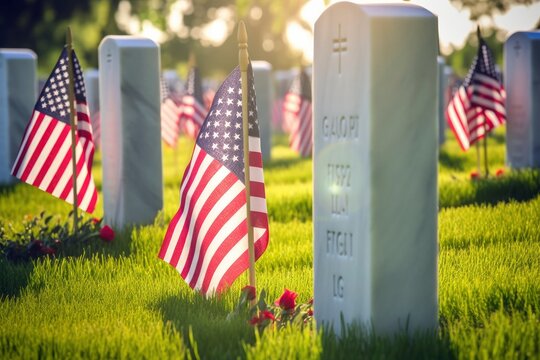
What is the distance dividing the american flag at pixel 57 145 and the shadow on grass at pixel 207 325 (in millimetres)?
2876

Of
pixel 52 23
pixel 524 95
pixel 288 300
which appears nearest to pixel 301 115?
pixel 524 95

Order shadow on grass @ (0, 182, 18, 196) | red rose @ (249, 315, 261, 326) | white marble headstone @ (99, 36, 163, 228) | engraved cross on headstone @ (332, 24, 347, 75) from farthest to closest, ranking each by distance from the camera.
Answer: shadow on grass @ (0, 182, 18, 196) → white marble headstone @ (99, 36, 163, 228) → red rose @ (249, 315, 261, 326) → engraved cross on headstone @ (332, 24, 347, 75)

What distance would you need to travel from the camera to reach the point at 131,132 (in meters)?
9.77

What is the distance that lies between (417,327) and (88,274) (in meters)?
3.03

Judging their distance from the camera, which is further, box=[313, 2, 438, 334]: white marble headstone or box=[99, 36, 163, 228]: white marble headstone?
box=[99, 36, 163, 228]: white marble headstone

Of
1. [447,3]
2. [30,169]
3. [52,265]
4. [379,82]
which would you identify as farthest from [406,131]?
[30,169]

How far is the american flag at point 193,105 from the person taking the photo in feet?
52.0

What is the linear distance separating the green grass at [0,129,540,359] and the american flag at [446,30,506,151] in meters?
2.42

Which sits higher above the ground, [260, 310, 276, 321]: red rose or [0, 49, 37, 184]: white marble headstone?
[0, 49, 37, 184]: white marble headstone

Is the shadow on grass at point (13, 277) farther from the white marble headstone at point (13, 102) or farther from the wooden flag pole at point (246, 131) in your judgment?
the white marble headstone at point (13, 102)

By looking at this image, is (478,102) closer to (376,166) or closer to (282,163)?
(282,163)

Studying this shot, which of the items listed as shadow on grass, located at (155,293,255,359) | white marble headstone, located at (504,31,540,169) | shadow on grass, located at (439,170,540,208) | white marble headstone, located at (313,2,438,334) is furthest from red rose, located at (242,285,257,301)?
white marble headstone, located at (504,31,540,169)

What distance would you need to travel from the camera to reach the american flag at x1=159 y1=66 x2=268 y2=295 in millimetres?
5914

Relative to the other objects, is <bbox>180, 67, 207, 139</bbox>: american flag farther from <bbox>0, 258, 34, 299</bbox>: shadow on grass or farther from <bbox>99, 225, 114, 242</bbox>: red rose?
<bbox>0, 258, 34, 299</bbox>: shadow on grass
